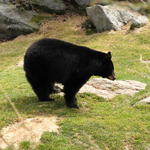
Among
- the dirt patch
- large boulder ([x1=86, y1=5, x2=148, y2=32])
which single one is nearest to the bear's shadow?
the dirt patch

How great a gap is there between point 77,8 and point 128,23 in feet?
14.4

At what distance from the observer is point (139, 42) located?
2005 centimetres

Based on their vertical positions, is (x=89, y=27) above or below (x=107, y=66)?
below

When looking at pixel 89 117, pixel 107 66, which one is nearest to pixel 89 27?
pixel 107 66

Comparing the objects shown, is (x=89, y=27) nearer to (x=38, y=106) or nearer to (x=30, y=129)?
(x=38, y=106)

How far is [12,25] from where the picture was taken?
23266mm

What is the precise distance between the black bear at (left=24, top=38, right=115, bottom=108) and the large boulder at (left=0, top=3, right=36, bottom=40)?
15.4 meters

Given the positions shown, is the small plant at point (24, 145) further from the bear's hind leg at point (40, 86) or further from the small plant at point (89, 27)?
the small plant at point (89, 27)

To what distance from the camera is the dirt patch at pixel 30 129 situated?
654cm

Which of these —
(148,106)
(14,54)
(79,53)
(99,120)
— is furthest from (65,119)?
(14,54)

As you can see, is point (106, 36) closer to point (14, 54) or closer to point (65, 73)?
point (14, 54)

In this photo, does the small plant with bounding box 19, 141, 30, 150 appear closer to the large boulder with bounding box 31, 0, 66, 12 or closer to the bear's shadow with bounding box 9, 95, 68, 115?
the bear's shadow with bounding box 9, 95, 68, 115

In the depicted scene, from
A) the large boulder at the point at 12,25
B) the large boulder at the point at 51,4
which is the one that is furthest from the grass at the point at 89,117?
the large boulder at the point at 51,4

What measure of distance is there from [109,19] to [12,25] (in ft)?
19.8
